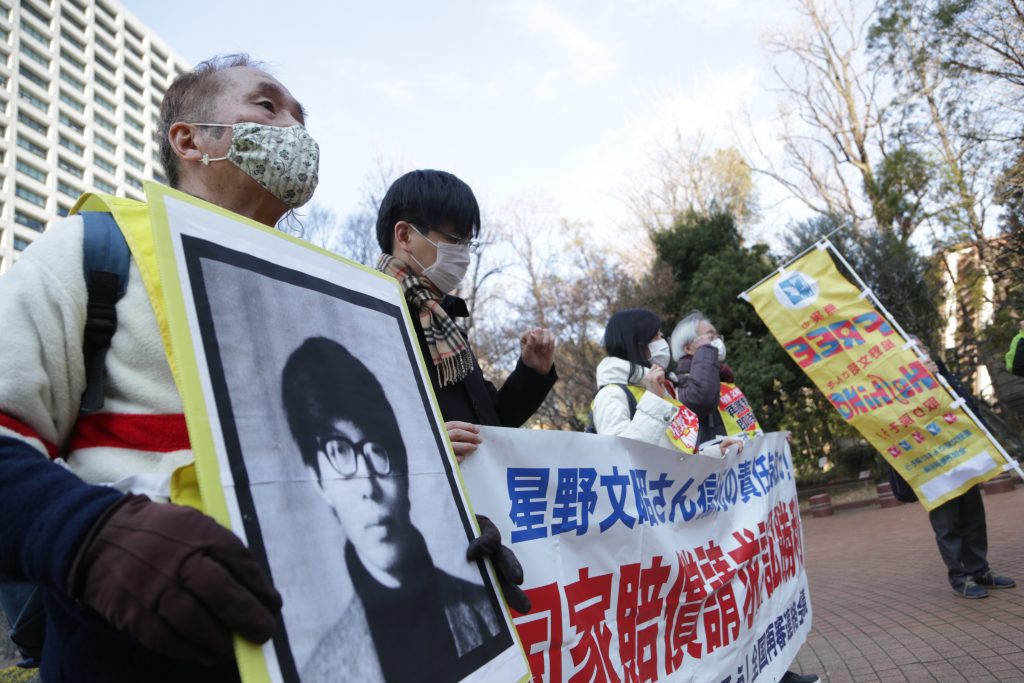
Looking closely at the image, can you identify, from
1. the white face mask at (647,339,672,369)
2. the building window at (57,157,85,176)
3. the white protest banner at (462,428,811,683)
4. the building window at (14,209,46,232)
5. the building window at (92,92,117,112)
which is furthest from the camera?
the building window at (92,92,117,112)

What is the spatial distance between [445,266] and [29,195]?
71786 mm

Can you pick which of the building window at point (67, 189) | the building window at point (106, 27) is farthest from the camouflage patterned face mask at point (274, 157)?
the building window at point (106, 27)

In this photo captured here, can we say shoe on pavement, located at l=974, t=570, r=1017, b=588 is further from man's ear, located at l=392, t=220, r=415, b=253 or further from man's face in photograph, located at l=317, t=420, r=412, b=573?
man's face in photograph, located at l=317, t=420, r=412, b=573

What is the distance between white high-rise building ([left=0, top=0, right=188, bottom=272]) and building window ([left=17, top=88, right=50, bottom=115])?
9 cm

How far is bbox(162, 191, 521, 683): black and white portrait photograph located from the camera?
0.82 meters

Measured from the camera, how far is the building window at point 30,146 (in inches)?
2305

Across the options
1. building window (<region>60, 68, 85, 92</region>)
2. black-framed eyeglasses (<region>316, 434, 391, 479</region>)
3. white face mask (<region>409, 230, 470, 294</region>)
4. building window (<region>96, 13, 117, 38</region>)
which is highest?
building window (<region>96, 13, 117, 38</region>)

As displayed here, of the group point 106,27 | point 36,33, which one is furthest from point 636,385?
point 106,27

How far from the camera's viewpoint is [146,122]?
76.6 meters

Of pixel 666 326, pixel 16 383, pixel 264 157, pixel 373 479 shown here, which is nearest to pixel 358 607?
pixel 373 479

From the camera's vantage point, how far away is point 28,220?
57.7 meters

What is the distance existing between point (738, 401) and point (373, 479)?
3.82 metres

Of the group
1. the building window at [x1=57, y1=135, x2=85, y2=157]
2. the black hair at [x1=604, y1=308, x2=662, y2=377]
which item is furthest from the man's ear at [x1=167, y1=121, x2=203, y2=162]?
the building window at [x1=57, y1=135, x2=85, y2=157]

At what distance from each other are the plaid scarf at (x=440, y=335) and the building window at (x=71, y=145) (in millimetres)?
77932
